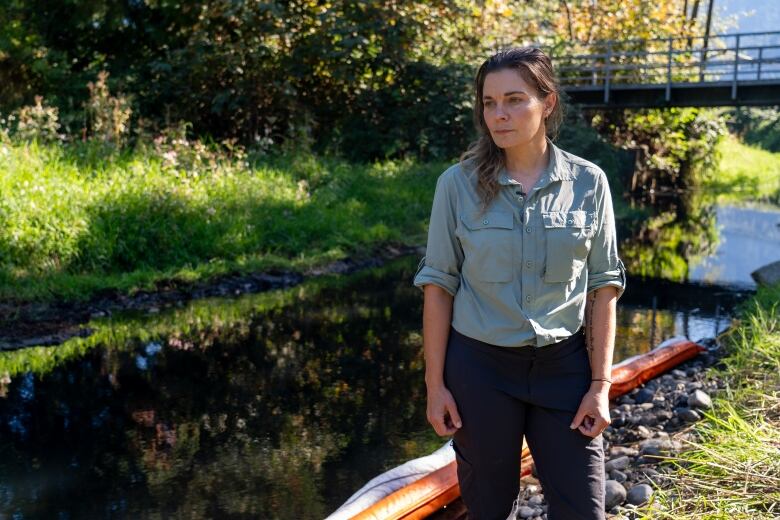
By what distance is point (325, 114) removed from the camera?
818 inches

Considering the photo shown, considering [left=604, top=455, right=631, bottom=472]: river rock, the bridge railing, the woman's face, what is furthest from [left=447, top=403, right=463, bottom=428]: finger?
the bridge railing

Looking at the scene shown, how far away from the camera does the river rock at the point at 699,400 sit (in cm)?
632

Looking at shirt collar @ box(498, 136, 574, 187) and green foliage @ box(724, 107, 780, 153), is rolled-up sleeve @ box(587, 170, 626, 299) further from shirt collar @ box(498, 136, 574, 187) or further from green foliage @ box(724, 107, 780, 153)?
green foliage @ box(724, 107, 780, 153)

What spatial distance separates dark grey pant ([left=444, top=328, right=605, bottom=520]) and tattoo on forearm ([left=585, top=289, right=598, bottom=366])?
0.19ft

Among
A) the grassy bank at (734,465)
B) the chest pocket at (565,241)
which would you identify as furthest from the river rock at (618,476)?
the chest pocket at (565,241)

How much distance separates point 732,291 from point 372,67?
33.5 ft

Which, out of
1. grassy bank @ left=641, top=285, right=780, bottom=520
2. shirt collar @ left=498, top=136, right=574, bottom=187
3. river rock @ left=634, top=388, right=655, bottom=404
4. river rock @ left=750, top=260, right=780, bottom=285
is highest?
shirt collar @ left=498, top=136, right=574, bottom=187

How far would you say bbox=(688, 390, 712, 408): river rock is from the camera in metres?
6.32

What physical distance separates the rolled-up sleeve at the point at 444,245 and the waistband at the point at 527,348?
16 cm

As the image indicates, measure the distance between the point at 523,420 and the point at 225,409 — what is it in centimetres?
427

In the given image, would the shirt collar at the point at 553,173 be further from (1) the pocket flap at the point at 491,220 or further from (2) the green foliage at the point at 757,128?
(2) the green foliage at the point at 757,128

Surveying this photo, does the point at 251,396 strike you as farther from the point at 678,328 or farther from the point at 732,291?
the point at 732,291

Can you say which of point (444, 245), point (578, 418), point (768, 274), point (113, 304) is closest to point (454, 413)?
point (578, 418)

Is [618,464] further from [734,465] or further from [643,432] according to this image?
[734,465]
